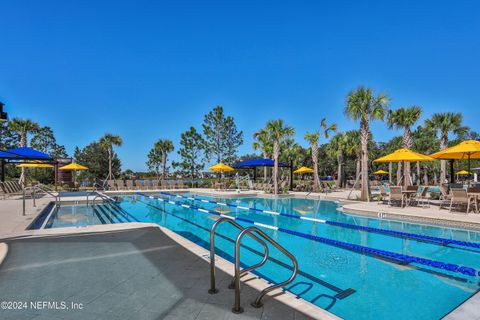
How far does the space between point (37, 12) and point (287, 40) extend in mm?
13996

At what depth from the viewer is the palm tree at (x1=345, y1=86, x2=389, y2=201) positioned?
12570mm

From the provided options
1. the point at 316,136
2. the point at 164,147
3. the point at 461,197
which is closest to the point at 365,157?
the point at 461,197

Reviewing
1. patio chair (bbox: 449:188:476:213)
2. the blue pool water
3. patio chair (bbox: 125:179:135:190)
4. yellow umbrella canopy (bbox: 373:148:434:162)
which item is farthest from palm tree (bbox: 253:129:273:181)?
the blue pool water

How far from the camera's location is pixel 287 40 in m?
18.6

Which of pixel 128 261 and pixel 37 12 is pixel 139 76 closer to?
pixel 37 12

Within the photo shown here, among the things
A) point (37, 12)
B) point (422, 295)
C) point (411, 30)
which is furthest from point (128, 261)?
point (411, 30)

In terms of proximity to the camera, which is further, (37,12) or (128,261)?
(37,12)

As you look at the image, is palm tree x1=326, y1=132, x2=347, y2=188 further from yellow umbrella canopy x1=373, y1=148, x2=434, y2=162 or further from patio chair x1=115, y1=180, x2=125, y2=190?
patio chair x1=115, y1=180, x2=125, y2=190

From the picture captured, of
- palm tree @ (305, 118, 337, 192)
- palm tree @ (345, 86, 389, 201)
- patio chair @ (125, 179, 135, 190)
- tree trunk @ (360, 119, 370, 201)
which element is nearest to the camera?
palm tree @ (345, 86, 389, 201)

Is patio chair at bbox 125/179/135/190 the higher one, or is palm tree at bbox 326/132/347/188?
palm tree at bbox 326/132/347/188

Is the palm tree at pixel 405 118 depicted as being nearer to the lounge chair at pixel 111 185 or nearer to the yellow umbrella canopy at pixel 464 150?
the yellow umbrella canopy at pixel 464 150

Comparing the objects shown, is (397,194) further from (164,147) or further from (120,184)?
(164,147)

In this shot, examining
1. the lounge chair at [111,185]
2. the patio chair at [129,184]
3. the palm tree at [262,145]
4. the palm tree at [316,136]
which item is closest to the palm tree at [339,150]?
the palm tree at [262,145]

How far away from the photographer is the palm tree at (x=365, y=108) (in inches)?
495
